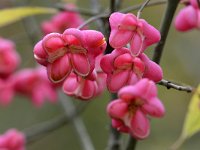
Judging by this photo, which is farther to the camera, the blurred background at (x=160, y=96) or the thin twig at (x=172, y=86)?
the blurred background at (x=160, y=96)

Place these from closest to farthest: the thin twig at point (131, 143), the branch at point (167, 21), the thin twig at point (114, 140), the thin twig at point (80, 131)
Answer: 1. the branch at point (167, 21)
2. the thin twig at point (131, 143)
3. the thin twig at point (114, 140)
4. the thin twig at point (80, 131)

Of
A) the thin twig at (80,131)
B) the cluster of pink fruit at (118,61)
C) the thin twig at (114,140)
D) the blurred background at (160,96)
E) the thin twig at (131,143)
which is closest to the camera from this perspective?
the cluster of pink fruit at (118,61)

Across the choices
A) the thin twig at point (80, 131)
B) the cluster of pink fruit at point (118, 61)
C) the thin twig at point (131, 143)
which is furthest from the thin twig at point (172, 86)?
the thin twig at point (80, 131)

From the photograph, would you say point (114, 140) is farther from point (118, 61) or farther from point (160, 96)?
point (160, 96)

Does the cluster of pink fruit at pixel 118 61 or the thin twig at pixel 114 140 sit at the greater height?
the cluster of pink fruit at pixel 118 61

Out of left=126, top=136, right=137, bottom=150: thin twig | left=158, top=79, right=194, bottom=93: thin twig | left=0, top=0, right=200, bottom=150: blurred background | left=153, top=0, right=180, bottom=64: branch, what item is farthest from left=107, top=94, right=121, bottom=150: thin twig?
left=0, top=0, right=200, bottom=150: blurred background

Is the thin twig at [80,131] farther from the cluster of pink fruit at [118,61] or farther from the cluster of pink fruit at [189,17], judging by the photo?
the cluster of pink fruit at [118,61]

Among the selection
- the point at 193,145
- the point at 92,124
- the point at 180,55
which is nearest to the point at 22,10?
the point at 180,55

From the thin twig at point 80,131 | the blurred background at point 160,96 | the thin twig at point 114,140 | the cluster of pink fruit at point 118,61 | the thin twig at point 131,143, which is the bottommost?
the blurred background at point 160,96
